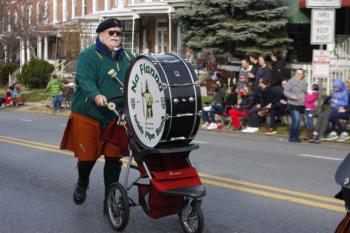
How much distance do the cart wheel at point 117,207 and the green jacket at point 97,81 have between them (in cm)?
76

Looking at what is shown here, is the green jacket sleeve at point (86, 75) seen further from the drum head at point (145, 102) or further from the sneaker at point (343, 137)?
the sneaker at point (343, 137)

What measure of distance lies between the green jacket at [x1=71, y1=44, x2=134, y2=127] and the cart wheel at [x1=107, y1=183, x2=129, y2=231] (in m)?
0.76

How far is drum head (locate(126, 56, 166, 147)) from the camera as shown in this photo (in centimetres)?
563

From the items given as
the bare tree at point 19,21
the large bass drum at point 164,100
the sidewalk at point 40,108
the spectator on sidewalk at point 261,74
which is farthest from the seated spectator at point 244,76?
the bare tree at point 19,21

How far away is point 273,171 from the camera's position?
9883mm

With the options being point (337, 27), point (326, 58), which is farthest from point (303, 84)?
point (337, 27)

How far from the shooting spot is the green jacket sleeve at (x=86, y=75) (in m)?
6.27

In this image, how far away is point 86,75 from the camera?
6.35 metres

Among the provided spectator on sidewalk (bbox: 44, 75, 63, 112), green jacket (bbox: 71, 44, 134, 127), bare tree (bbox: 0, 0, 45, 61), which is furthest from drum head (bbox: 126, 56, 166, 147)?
bare tree (bbox: 0, 0, 45, 61)

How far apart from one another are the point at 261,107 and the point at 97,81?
11.3 m

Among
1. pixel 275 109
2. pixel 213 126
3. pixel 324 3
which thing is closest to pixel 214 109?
pixel 213 126

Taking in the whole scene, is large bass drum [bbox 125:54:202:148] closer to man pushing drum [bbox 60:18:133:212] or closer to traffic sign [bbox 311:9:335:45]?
man pushing drum [bbox 60:18:133:212]

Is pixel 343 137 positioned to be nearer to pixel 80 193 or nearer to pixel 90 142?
pixel 80 193

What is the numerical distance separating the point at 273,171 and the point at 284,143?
4871 mm
